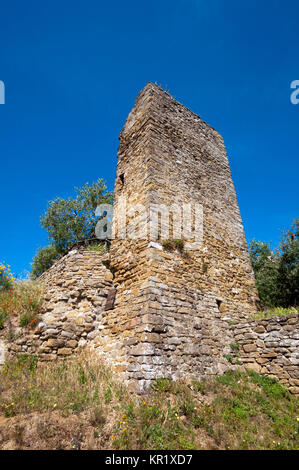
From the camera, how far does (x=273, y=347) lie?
6500 millimetres

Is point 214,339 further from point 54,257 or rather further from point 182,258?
point 54,257

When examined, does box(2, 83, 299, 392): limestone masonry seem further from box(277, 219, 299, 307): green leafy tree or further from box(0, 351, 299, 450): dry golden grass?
box(277, 219, 299, 307): green leafy tree

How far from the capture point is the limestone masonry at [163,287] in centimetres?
577

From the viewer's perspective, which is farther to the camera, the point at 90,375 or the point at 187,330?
the point at 187,330

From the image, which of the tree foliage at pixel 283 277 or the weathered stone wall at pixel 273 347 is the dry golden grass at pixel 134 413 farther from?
the tree foliage at pixel 283 277

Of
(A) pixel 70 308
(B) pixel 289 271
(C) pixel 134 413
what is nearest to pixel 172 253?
(A) pixel 70 308

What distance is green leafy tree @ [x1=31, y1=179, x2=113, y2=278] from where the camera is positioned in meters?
19.2

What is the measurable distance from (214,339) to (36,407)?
14.2 ft

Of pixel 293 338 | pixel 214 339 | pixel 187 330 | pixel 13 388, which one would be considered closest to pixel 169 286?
pixel 187 330

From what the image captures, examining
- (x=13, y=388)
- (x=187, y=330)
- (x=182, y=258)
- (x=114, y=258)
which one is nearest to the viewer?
(x=13, y=388)

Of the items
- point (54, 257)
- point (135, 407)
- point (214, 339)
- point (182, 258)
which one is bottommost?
point (135, 407)

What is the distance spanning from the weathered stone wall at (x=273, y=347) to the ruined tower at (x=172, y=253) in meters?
0.52

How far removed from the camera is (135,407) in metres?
4.46

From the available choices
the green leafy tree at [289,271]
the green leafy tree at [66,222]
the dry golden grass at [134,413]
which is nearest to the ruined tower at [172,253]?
the dry golden grass at [134,413]
